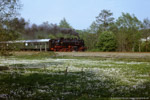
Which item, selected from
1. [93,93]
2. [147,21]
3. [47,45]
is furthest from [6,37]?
[147,21]

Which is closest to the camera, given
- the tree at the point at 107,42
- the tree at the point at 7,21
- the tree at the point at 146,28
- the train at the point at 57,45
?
the tree at the point at 7,21

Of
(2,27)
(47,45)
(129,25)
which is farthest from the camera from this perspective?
(129,25)

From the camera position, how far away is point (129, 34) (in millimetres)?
56562

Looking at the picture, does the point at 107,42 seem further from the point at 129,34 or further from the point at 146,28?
the point at 146,28

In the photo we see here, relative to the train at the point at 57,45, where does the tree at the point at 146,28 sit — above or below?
above

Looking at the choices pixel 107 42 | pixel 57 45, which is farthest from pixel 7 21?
pixel 107 42

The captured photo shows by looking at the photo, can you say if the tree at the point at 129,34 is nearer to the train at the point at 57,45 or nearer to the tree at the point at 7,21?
the train at the point at 57,45

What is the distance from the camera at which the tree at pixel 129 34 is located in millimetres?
55094

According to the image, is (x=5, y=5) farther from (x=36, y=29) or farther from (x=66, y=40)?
(x=36, y=29)

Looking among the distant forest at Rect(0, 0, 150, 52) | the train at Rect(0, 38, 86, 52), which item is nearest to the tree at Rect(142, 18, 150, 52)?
the distant forest at Rect(0, 0, 150, 52)

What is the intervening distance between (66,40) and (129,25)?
20588mm

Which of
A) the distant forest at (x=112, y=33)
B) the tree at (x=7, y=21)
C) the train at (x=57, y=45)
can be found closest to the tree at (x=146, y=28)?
the distant forest at (x=112, y=33)

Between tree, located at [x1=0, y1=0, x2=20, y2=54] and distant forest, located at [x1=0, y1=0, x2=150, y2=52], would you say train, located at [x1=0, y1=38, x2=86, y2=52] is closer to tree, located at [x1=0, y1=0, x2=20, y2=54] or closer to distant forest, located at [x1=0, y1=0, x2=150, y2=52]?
distant forest, located at [x1=0, y1=0, x2=150, y2=52]

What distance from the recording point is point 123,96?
299 inches
